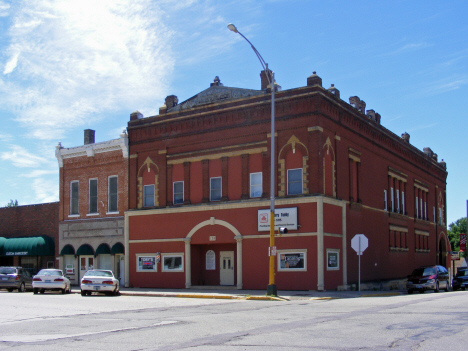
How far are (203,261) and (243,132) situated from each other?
8422mm

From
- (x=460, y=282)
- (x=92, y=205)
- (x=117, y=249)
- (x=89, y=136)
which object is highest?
(x=89, y=136)

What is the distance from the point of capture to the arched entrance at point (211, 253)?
105ft

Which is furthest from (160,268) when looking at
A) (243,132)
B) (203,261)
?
(243,132)

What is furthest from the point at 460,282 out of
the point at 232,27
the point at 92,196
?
the point at 92,196

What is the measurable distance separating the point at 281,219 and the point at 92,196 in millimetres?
16134

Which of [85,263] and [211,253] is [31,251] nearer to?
[85,263]

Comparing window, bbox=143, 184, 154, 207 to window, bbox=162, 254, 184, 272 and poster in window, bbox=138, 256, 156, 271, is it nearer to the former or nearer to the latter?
poster in window, bbox=138, 256, 156, 271

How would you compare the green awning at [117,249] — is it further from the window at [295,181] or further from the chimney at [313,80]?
the chimney at [313,80]

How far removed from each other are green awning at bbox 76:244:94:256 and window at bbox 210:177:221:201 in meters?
10.9

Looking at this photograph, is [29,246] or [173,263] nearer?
[173,263]

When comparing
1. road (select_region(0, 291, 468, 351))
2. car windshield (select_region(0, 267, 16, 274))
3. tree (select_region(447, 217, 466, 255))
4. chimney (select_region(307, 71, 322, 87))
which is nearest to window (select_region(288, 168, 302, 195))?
chimney (select_region(307, 71, 322, 87))

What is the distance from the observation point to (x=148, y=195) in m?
36.1

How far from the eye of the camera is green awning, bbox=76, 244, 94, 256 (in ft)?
127

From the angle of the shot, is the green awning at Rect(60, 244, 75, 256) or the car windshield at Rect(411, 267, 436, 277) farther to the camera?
the green awning at Rect(60, 244, 75, 256)
